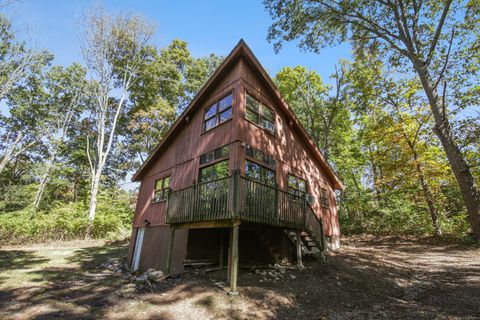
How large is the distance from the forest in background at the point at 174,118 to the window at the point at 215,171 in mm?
9233

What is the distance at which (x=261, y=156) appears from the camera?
10.2 metres

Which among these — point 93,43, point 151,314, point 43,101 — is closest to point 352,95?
point 151,314

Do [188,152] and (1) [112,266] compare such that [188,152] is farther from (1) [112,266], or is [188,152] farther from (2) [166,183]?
(1) [112,266]

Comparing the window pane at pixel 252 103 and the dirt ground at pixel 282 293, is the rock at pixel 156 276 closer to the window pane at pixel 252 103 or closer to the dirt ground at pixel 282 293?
the dirt ground at pixel 282 293

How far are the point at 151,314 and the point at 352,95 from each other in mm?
21757

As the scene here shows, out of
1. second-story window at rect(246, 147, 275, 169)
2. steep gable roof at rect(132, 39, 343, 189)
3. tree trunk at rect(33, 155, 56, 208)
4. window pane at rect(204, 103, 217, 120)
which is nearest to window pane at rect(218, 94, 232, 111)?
window pane at rect(204, 103, 217, 120)

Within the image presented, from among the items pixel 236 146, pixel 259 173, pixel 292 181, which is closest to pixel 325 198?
pixel 292 181

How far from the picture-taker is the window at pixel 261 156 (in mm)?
9682

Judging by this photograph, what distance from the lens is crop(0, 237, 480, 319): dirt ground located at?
232 inches

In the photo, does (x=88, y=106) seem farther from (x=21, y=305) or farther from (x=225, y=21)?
(x=21, y=305)

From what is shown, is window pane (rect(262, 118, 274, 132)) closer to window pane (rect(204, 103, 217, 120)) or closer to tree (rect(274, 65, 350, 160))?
window pane (rect(204, 103, 217, 120))

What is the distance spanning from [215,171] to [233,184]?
8.93 ft

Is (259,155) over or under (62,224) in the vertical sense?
over

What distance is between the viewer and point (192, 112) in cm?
1245
